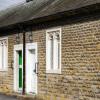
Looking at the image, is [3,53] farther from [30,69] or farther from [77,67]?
[77,67]

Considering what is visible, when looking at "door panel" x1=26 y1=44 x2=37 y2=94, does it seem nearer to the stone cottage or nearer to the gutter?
the stone cottage

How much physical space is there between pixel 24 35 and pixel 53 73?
374cm

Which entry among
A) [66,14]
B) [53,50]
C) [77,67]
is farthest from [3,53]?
[77,67]

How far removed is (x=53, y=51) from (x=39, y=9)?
336 centimetres

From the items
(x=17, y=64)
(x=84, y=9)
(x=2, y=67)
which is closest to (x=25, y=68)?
(x=17, y=64)

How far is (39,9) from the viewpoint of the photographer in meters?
22.3

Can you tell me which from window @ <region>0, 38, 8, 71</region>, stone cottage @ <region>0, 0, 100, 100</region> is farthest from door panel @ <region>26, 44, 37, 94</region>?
window @ <region>0, 38, 8, 71</region>

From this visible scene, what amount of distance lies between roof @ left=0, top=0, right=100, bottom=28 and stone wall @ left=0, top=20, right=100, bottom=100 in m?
0.73

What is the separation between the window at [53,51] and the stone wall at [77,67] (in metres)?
0.26

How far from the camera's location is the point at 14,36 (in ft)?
77.5

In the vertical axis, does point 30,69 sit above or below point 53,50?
below

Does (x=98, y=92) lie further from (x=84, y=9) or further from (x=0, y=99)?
(x=0, y=99)

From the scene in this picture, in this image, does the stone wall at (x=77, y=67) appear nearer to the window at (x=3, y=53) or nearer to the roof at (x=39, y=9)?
the roof at (x=39, y=9)

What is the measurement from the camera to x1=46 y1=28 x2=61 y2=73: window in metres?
19.2
